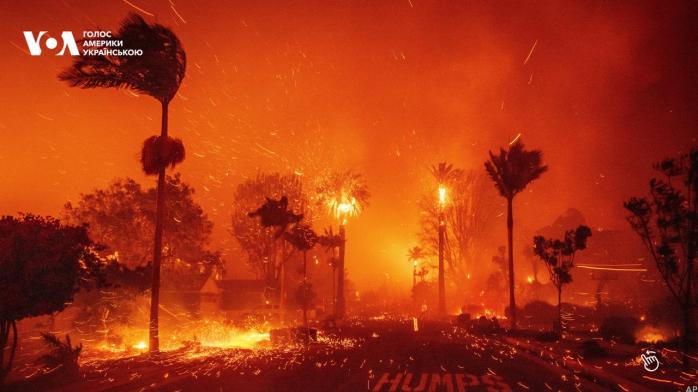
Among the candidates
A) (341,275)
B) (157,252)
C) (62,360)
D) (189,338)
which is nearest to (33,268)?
(62,360)

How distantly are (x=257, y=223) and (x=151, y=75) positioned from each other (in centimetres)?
4257

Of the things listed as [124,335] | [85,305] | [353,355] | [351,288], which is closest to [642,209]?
[353,355]

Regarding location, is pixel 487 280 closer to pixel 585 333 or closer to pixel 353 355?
pixel 585 333

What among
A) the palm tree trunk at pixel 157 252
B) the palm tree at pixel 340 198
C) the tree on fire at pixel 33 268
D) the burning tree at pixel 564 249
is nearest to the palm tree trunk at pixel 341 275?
the palm tree at pixel 340 198

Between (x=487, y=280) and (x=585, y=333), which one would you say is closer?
(x=585, y=333)

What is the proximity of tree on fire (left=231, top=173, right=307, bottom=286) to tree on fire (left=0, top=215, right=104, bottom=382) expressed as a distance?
46.8 meters

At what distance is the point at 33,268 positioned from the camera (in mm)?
12453

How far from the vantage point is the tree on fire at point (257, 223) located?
61.7 meters

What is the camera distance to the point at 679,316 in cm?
3341

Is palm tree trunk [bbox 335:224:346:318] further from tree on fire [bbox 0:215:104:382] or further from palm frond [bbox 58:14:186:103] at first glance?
tree on fire [bbox 0:215:104:382]

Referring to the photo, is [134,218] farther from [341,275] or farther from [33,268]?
[33,268]

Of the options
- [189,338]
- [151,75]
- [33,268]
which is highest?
[151,75]

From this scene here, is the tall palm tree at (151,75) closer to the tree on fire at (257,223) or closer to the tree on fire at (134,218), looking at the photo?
the tree on fire at (134,218)

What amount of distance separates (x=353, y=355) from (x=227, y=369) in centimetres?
579
